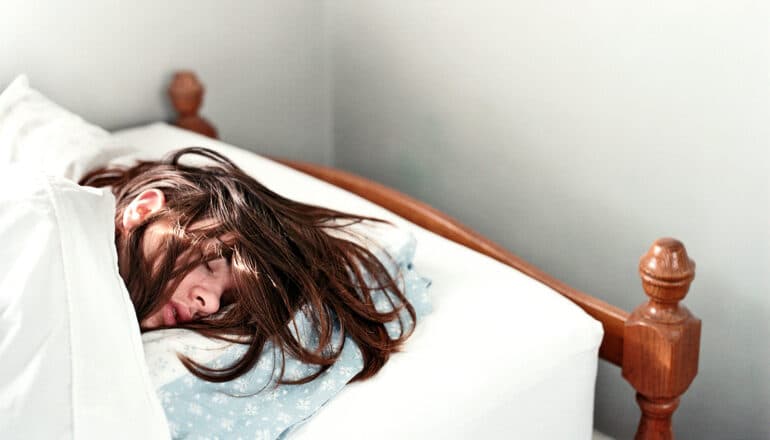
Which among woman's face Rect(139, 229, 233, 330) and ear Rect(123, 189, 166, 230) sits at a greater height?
ear Rect(123, 189, 166, 230)

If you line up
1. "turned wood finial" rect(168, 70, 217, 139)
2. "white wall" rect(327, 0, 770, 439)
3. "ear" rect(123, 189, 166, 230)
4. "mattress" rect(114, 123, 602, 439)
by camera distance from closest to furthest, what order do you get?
"mattress" rect(114, 123, 602, 439), "ear" rect(123, 189, 166, 230), "white wall" rect(327, 0, 770, 439), "turned wood finial" rect(168, 70, 217, 139)

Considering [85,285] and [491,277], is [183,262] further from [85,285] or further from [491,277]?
[491,277]

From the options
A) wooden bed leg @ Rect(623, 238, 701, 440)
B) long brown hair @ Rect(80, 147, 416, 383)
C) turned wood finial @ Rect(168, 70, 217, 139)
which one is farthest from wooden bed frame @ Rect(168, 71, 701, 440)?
turned wood finial @ Rect(168, 70, 217, 139)

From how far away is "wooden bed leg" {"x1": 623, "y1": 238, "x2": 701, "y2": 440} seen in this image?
3.59 ft

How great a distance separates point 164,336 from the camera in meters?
1.06

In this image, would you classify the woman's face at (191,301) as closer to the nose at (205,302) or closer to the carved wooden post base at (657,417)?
the nose at (205,302)

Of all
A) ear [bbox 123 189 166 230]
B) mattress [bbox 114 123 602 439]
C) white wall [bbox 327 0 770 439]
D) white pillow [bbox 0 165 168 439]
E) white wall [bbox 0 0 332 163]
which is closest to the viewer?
white pillow [bbox 0 165 168 439]

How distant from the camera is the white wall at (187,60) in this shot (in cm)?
161

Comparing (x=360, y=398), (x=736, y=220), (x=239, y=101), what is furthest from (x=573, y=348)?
(x=239, y=101)

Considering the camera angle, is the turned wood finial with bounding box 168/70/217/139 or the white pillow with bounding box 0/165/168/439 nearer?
the white pillow with bounding box 0/165/168/439

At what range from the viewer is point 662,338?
1.12 metres

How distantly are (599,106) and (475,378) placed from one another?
0.59 metres

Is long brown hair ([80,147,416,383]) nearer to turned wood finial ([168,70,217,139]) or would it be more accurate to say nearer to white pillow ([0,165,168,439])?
white pillow ([0,165,168,439])

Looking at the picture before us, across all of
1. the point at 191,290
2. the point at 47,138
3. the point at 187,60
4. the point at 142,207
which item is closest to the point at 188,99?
the point at 187,60
